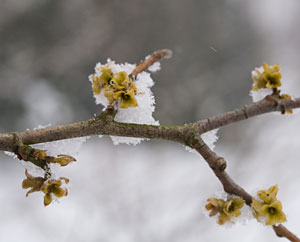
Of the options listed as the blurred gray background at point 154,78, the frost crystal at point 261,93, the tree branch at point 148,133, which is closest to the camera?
the tree branch at point 148,133

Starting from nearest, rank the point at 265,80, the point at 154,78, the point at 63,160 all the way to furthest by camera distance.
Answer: the point at 63,160
the point at 265,80
the point at 154,78

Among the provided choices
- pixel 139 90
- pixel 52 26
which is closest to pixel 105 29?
pixel 52 26

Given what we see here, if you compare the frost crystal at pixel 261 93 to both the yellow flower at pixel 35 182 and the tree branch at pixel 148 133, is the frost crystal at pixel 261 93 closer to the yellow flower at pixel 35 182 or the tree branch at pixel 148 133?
the tree branch at pixel 148 133

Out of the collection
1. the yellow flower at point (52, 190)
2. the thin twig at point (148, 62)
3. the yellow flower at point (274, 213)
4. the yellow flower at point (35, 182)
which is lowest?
the yellow flower at point (274, 213)

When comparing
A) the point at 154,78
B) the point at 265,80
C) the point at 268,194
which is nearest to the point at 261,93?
the point at 265,80

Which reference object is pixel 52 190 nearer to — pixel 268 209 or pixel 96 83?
pixel 96 83

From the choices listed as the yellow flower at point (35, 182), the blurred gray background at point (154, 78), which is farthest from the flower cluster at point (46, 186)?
the blurred gray background at point (154, 78)
